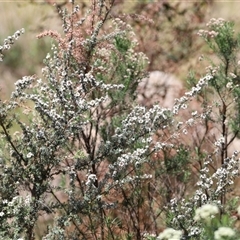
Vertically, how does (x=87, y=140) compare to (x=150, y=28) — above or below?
below

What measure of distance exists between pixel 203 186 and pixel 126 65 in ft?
4.08

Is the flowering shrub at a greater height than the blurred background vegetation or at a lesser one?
lesser

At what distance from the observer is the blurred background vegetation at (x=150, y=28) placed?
7.09 m

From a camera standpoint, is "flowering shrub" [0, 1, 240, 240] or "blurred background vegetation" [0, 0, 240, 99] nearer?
"flowering shrub" [0, 1, 240, 240]

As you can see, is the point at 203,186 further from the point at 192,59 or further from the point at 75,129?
the point at 192,59

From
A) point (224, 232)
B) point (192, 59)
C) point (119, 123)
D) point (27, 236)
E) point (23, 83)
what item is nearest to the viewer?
point (224, 232)

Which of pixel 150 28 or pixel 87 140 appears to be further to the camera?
pixel 150 28

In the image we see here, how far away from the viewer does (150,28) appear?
277 inches

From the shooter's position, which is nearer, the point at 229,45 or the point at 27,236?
the point at 27,236

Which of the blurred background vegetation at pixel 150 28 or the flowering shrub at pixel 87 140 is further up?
the blurred background vegetation at pixel 150 28

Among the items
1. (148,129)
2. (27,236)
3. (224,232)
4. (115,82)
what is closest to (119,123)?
(115,82)

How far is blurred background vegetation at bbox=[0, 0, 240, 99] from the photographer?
709cm

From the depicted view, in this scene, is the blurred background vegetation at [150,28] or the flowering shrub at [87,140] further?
the blurred background vegetation at [150,28]

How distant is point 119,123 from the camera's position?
361 cm
